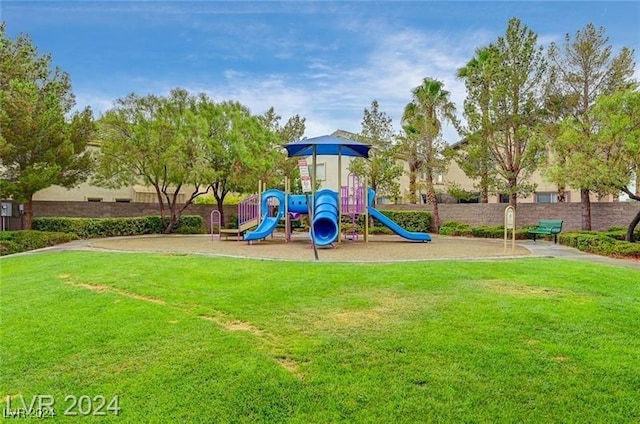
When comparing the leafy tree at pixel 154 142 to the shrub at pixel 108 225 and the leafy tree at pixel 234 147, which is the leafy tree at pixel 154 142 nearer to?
the leafy tree at pixel 234 147

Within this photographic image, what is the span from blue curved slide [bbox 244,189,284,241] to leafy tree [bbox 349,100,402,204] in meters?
8.45

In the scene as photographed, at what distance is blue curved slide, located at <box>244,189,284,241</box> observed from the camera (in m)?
15.7

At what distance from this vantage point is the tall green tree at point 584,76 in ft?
56.4

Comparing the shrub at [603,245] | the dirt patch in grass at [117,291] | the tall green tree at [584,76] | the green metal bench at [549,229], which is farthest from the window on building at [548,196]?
the dirt patch in grass at [117,291]

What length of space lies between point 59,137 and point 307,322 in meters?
15.7

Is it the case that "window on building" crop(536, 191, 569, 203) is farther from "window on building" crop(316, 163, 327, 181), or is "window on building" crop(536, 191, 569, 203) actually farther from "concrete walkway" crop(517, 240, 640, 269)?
"window on building" crop(316, 163, 327, 181)

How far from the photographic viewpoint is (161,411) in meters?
3.63

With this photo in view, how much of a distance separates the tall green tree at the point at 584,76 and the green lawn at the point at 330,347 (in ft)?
36.6

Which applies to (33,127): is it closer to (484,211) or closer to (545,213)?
(484,211)

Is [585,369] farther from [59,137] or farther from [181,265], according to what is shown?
[59,137]

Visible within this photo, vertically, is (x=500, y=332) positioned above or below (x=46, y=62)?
below

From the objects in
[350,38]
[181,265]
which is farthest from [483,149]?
[181,265]

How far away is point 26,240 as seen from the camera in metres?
15.6

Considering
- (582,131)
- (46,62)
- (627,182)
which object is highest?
(46,62)
